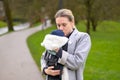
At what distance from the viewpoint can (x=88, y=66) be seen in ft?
35.4

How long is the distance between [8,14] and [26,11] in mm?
15121

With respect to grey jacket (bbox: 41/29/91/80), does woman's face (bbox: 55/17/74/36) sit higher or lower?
higher

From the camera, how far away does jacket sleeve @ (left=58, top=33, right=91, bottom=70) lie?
3195mm

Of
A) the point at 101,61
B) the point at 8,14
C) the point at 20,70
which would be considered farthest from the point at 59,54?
the point at 8,14

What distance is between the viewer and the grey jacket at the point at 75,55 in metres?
3.21

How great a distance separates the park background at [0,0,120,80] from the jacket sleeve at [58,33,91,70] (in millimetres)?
5503

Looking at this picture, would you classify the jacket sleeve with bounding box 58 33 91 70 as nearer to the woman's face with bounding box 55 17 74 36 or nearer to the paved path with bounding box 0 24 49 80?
the woman's face with bounding box 55 17 74 36

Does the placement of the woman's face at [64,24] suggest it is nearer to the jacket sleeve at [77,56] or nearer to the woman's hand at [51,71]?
the jacket sleeve at [77,56]

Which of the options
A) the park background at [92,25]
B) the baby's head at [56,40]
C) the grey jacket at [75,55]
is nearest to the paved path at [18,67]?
the park background at [92,25]

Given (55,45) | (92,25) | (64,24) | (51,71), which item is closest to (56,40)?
(55,45)

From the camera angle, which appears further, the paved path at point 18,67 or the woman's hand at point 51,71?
the paved path at point 18,67

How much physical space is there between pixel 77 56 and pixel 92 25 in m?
34.4

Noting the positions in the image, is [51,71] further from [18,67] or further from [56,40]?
[18,67]

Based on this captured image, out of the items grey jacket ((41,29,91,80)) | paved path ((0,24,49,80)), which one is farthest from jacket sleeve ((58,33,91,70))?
paved path ((0,24,49,80))
